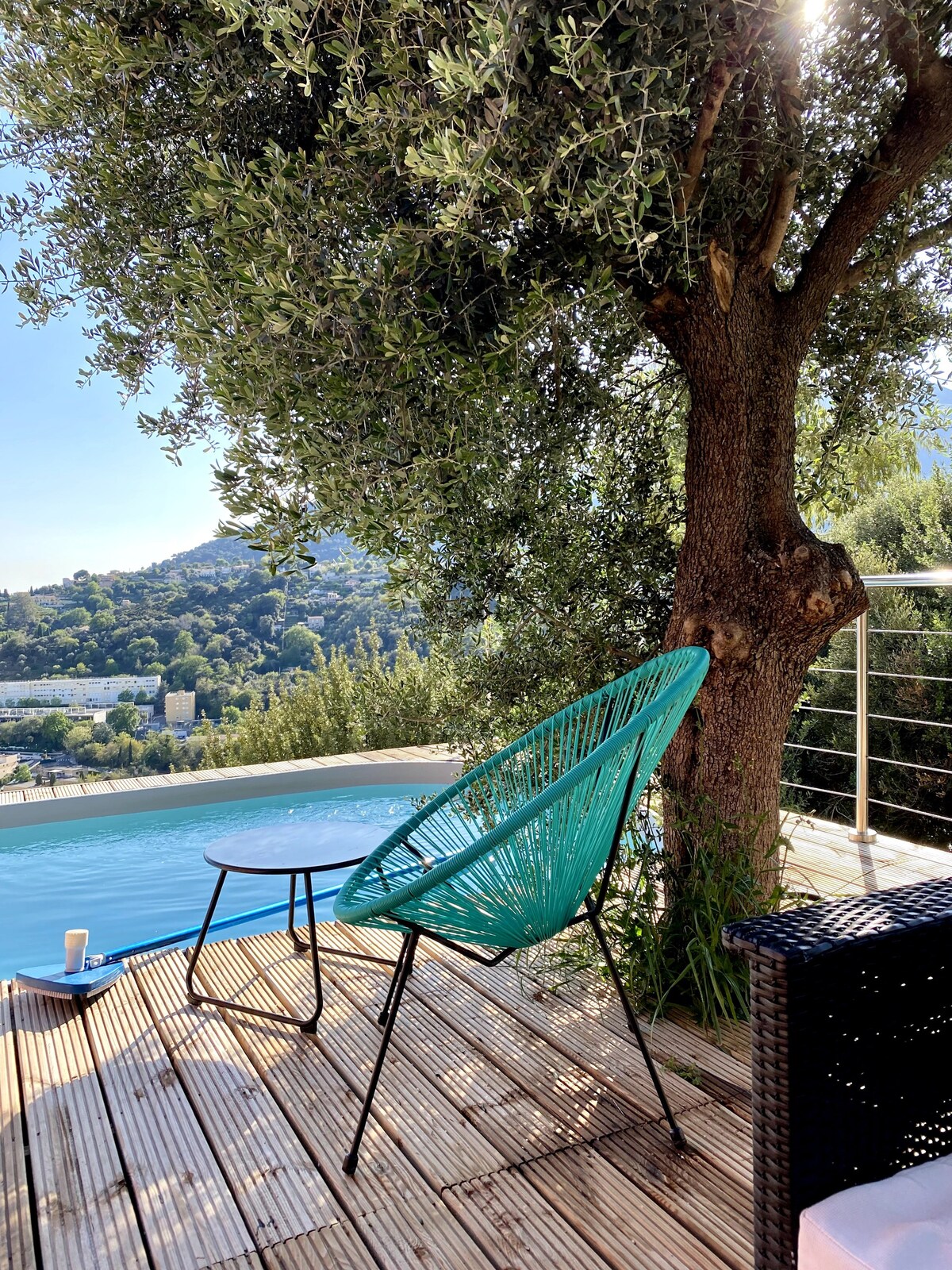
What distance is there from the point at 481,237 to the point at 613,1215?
85.5 inches

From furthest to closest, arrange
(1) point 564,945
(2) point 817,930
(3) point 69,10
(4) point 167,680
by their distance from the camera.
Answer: (4) point 167,680 < (1) point 564,945 < (3) point 69,10 < (2) point 817,930

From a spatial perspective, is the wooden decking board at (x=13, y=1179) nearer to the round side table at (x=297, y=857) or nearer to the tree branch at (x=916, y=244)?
the round side table at (x=297, y=857)

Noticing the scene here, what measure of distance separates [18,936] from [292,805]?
2.28 metres

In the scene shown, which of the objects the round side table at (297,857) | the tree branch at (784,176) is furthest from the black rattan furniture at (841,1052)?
the tree branch at (784,176)

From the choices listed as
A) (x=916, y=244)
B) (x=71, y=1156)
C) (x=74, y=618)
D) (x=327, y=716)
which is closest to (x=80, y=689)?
(x=74, y=618)

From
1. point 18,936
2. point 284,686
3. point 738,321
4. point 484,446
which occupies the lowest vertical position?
point 18,936

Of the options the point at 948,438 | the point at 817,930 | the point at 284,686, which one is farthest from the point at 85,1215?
the point at 284,686

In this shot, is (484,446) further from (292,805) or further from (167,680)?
(167,680)

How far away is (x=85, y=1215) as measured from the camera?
5.62ft

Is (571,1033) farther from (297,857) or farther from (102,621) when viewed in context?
(102,621)

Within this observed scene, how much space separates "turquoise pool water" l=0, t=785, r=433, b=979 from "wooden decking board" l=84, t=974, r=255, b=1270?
4.60ft

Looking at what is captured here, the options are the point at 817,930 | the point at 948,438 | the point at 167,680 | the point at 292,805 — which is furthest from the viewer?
the point at 167,680

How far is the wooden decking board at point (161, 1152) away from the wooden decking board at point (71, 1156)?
0.09ft

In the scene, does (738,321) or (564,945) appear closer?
(738,321)
